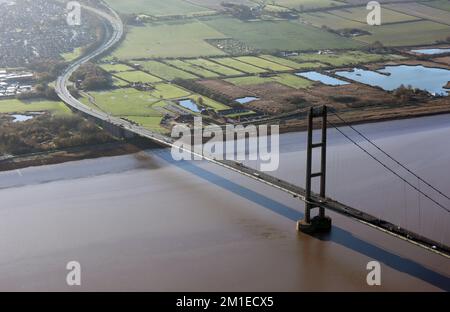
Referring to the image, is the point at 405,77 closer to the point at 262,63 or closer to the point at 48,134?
the point at 262,63

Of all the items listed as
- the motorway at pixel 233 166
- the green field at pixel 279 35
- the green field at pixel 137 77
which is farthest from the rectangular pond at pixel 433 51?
the motorway at pixel 233 166

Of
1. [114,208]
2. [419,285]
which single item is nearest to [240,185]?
[114,208]

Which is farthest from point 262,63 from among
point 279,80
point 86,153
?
point 86,153

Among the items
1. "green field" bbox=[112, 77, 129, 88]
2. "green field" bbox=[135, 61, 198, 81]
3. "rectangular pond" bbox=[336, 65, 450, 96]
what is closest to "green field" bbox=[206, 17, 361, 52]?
"rectangular pond" bbox=[336, 65, 450, 96]

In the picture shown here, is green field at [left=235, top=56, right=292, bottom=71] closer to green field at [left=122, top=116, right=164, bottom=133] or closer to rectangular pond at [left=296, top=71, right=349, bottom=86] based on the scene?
rectangular pond at [left=296, top=71, right=349, bottom=86]

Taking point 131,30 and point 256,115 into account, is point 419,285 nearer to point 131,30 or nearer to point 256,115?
point 256,115

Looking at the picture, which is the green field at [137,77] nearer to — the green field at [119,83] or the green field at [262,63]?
the green field at [119,83]

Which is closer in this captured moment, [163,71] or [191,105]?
[191,105]
